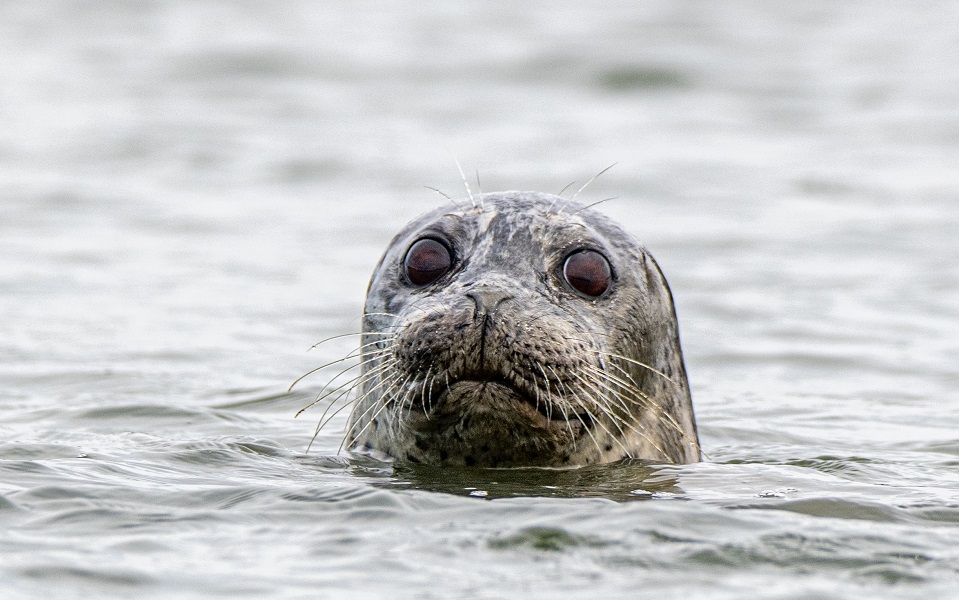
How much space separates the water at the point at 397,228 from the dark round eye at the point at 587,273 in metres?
0.66

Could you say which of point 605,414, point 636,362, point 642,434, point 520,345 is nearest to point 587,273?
point 636,362

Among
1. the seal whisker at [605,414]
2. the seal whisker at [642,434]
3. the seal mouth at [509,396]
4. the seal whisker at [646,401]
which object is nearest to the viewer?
the seal mouth at [509,396]

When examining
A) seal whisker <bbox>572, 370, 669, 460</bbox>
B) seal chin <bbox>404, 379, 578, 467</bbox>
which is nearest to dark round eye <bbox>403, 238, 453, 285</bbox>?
seal chin <bbox>404, 379, 578, 467</bbox>

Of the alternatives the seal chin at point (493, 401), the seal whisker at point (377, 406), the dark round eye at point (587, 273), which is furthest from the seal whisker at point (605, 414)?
the seal whisker at point (377, 406)

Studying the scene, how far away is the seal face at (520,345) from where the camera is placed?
504 cm

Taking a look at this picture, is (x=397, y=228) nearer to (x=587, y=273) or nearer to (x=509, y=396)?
(x=587, y=273)

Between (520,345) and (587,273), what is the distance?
0.73 metres

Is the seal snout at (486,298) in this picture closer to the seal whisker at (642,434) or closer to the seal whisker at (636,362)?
the seal whisker at (636,362)

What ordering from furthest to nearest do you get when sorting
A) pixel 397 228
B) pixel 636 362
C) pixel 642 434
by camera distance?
pixel 397 228 < pixel 642 434 < pixel 636 362

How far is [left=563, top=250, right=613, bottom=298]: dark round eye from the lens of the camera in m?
5.64

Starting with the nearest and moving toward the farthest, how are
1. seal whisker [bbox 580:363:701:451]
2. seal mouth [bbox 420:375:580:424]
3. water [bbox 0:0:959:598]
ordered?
water [bbox 0:0:959:598], seal mouth [bbox 420:375:580:424], seal whisker [bbox 580:363:701:451]

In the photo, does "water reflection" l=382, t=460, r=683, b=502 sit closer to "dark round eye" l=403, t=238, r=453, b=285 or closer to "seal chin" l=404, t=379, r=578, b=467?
"seal chin" l=404, t=379, r=578, b=467

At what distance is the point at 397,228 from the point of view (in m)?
12.4

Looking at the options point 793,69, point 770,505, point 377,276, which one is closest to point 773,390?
point 377,276
